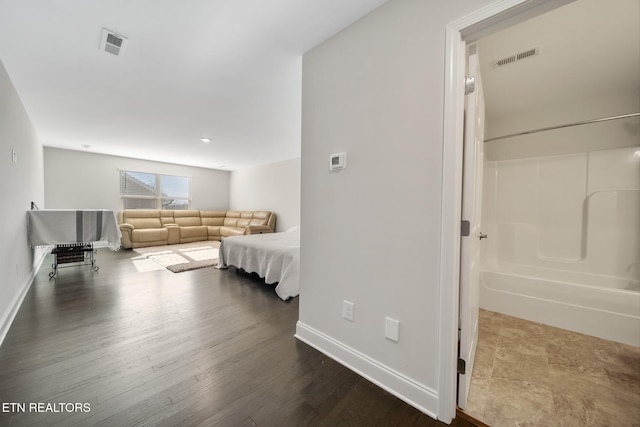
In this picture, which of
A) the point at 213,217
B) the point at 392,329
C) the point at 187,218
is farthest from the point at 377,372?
the point at 213,217

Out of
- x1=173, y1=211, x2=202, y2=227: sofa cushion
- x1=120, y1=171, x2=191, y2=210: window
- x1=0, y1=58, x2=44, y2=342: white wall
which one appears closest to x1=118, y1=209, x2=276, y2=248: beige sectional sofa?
x1=173, y1=211, x2=202, y2=227: sofa cushion

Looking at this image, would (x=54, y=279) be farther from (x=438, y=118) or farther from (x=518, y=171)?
(x=518, y=171)

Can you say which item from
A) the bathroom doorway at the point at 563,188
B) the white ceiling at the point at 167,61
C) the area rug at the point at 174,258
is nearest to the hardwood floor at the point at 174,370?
the bathroom doorway at the point at 563,188

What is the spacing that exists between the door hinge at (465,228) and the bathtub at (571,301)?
1.71 meters

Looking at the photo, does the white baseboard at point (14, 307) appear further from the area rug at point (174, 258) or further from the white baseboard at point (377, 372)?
the white baseboard at point (377, 372)

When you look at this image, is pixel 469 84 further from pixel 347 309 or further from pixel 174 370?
pixel 174 370

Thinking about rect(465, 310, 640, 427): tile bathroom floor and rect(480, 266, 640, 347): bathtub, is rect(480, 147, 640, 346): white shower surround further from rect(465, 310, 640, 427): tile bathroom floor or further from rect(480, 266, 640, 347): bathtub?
rect(465, 310, 640, 427): tile bathroom floor

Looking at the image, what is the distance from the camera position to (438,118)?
1132 mm

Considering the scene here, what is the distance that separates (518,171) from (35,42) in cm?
462

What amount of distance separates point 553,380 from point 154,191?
8.23 m

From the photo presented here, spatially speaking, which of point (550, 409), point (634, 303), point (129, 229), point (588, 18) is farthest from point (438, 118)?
point (129, 229)

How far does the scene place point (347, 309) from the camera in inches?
60.3

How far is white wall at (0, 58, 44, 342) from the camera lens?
1938mm

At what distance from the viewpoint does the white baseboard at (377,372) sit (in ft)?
3.92
